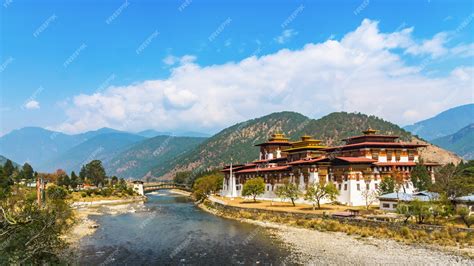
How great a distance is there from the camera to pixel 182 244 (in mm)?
47938

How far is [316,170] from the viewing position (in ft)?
259

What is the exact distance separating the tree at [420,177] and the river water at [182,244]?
30856 mm

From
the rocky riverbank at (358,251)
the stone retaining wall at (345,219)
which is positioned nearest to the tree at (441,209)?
the stone retaining wall at (345,219)

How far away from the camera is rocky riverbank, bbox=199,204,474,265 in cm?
3688

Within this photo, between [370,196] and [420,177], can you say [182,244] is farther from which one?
[420,177]

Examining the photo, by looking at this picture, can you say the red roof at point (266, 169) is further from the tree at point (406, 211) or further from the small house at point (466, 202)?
the small house at point (466, 202)

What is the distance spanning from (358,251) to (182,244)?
61.2 feet

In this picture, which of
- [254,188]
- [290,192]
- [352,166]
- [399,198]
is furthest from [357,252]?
[254,188]

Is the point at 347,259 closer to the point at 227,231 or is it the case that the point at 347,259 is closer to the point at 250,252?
the point at 250,252

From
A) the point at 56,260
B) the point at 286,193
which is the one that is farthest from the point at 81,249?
the point at 286,193

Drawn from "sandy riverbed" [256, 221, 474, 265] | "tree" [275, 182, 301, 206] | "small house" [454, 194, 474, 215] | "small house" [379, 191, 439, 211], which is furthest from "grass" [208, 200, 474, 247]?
"tree" [275, 182, 301, 206]

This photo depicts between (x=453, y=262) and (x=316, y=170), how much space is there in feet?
143

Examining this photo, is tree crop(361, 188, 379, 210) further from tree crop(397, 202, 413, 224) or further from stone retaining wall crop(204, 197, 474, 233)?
tree crop(397, 202, 413, 224)

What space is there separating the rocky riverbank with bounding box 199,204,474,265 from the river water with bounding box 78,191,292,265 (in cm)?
198
